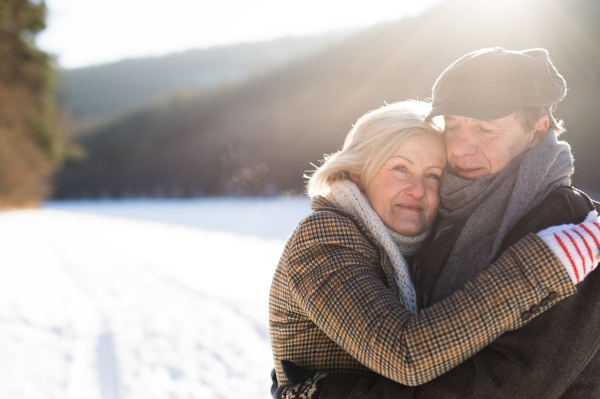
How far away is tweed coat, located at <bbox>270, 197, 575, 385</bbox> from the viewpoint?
1.31m

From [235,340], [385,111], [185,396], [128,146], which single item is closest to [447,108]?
[385,111]

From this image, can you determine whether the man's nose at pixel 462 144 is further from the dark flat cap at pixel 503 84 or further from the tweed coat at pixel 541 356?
the tweed coat at pixel 541 356

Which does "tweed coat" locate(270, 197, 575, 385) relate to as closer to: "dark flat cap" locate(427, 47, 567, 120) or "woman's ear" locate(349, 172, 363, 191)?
"woman's ear" locate(349, 172, 363, 191)

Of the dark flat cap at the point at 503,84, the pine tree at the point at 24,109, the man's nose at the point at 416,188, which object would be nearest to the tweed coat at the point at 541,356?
the dark flat cap at the point at 503,84

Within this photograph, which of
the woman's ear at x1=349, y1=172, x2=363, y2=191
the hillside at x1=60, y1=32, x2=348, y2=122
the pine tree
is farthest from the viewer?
the hillside at x1=60, y1=32, x2=348, y2=122

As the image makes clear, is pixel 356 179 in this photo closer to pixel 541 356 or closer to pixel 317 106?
pixel 541 356

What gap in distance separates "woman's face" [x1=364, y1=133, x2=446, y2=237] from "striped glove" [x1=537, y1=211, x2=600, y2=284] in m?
0.67

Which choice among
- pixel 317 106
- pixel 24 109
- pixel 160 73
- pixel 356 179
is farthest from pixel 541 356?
pixel 160 73

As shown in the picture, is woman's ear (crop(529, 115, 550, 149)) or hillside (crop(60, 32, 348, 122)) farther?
hillside (crop(60, 32, 348, 122))

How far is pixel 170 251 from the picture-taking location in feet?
29.6

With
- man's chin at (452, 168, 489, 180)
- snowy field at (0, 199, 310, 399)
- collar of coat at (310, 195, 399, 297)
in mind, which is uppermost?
man's chin at (452, 168, 489, 180)

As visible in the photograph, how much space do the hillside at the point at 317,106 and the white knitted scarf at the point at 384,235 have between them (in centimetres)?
1379

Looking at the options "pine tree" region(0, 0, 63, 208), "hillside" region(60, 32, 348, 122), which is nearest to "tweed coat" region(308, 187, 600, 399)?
"pine tree" region(0, 0, 63, 208)

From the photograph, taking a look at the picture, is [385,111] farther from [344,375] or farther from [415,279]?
[344,375]
